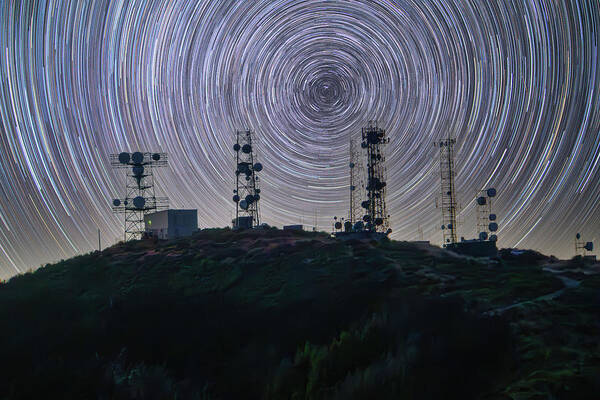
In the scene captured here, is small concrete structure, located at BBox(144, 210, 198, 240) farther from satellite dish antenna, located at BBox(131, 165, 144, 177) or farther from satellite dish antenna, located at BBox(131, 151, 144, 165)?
satellite dish antenna, located at BBox(131, 151, 144, 165)

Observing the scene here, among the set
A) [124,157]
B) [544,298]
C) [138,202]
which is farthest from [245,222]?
[544,298]

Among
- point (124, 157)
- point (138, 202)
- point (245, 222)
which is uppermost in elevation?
point (124, 157)

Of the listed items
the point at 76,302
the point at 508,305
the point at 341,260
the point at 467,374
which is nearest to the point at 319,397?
the point at 467,374

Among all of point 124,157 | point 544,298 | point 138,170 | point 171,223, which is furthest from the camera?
point 171,223

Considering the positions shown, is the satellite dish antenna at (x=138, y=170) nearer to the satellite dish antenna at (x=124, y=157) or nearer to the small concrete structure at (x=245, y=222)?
the satellite dish antenna at (x=124, y=157)

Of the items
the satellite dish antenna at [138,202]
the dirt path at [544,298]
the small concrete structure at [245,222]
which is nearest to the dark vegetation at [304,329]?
the dirt path at [544,298]

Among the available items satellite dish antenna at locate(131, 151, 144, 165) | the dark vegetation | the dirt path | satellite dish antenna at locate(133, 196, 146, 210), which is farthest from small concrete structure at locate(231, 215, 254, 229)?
the dirt path

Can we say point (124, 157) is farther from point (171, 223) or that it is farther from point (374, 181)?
point (374, 181)
